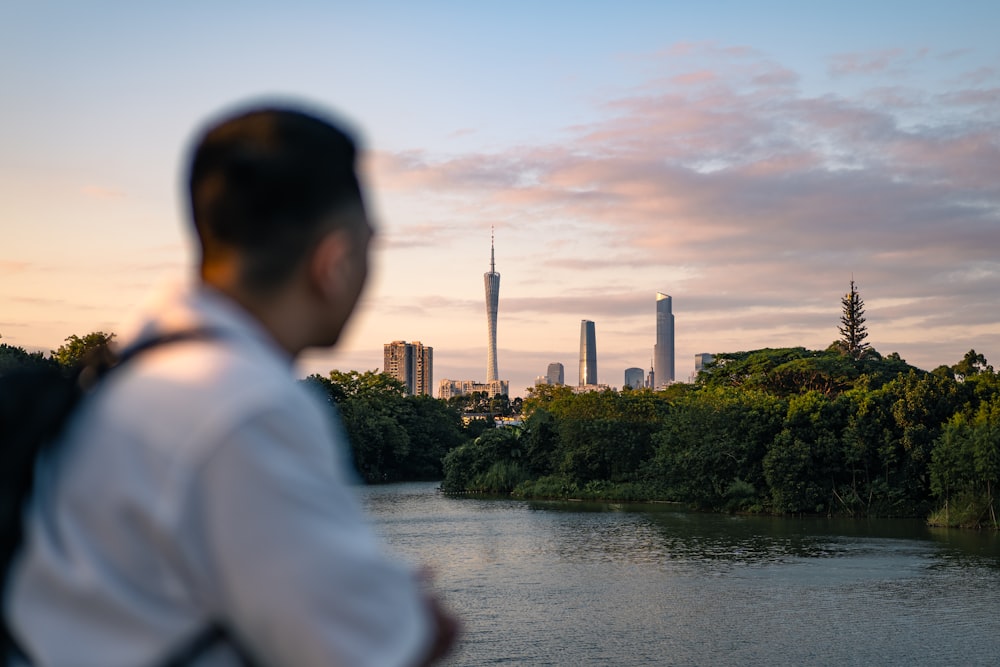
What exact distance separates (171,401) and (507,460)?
132 feet

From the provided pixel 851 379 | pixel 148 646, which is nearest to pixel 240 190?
pixel 148 646

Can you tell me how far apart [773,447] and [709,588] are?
448 inches

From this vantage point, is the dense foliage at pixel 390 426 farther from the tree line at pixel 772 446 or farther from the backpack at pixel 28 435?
the backpack at pixel 28 435

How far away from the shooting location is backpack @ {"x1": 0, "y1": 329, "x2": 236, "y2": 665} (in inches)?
33.7

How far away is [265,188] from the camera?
939mm

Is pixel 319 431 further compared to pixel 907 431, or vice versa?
pixel 907 431

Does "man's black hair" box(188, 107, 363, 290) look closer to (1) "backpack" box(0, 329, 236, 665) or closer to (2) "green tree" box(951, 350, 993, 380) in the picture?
(1) "backpack" box(0, 329, 236, 665)

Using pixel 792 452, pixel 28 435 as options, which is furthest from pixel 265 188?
pixel 792 452

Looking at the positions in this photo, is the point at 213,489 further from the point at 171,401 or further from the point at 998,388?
the point at 998,388

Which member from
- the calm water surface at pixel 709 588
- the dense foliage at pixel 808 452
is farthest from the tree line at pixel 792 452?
the calm water surface at pixel 709 588

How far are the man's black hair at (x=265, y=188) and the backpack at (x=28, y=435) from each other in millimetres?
124

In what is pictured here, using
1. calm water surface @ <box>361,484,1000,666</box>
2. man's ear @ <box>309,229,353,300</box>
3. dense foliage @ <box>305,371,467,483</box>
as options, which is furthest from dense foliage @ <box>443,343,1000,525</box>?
man's ear @ <box>309,229,353,300</box>

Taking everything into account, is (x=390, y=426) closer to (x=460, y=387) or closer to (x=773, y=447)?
(x=773, y=447)

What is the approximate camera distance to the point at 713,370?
48750 millimetres
